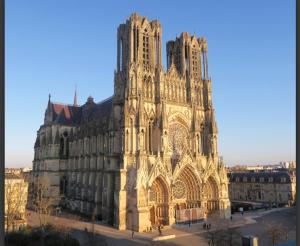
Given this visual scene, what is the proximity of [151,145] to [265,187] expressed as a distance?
4199 cm

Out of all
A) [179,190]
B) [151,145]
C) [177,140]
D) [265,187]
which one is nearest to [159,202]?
[179,190]

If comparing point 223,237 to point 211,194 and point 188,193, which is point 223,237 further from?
point 211,194

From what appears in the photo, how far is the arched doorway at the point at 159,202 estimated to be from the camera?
149ft

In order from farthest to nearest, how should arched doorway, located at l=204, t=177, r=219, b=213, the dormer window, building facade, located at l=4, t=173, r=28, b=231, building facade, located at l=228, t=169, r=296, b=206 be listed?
the dormer window → building facade, located at l=228, t=169, r=296, b=206 → arched doorway, located at l=204, t=177, r=219, b=213 → building facade, located at l=4, t=173, r=28, b=231

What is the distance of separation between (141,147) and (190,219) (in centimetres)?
1362

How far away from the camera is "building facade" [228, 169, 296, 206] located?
236 ft

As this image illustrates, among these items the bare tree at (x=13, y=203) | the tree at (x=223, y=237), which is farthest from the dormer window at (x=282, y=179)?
the bare tree at (x=13, y=203)

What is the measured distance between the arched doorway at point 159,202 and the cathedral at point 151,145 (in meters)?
0.14

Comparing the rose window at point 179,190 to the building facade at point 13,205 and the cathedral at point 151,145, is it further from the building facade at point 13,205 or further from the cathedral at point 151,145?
the building facade at point 13,205

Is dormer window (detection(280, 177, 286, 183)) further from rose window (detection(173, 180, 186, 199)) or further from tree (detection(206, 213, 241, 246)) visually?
tree (detection(206, 213, 241, 246))

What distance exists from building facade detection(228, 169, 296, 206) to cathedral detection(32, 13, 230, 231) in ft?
86.4

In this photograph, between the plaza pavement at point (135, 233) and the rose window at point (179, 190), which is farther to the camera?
the rose window at point (179, 190)

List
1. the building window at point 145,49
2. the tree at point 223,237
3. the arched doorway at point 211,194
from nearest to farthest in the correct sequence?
the tree at point 223,237
the building window at point 145,49
the arched doorway at point 211,194

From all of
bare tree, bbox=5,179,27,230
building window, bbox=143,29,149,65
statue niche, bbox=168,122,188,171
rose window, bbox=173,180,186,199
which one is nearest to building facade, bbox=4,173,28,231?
bare tree, bbox=5,179,27,230
